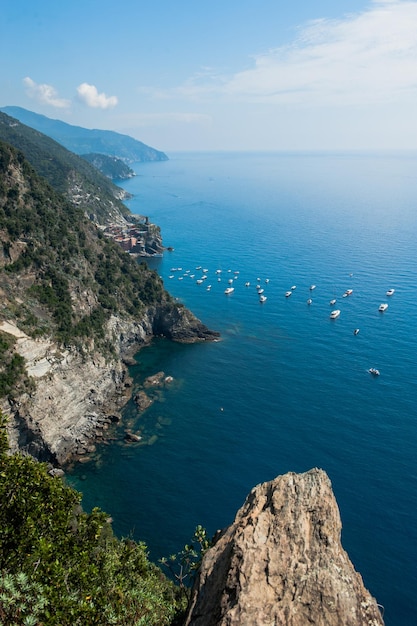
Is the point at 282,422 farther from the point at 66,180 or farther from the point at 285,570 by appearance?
the point at 66,180

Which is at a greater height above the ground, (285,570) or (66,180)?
(66,180)

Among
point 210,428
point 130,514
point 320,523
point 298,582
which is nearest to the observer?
point 298,582

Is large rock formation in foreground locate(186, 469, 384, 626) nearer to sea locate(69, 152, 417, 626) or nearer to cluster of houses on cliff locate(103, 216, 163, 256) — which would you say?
sea locate(69, 152, 417, 626)

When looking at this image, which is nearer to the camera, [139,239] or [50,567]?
[50,567]

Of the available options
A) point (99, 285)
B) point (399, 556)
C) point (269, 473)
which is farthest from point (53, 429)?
point (399, 556)

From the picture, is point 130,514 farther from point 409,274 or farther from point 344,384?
point 409,274

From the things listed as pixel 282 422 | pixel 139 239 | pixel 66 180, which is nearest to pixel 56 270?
pixel 282 422

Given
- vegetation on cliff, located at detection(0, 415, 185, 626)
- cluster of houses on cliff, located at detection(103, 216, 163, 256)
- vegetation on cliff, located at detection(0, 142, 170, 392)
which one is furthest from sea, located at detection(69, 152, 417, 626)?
cluster of houses on cliff, located at detection(103, 216, 163, 256)
